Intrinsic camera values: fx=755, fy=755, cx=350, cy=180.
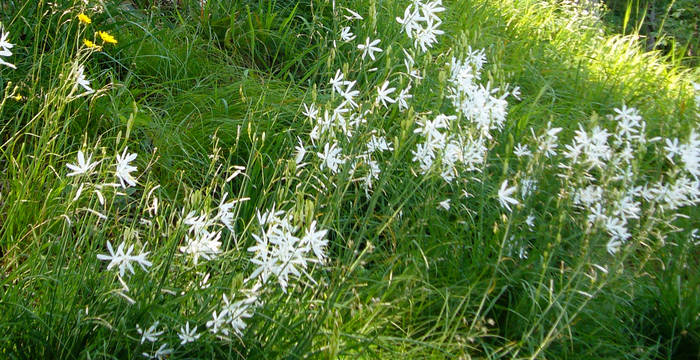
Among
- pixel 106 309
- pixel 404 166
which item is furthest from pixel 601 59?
pixel 106 309

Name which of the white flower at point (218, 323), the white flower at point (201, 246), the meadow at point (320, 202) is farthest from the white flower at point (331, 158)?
the white flower at point (218, 323)

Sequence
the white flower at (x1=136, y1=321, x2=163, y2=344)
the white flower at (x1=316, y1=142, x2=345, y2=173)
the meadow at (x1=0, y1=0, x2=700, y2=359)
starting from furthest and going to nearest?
the white flower at (x1=316, y1=142, x2=345, y2=173), the meadow at (x1=0, y1=0, x2=700, y2=359), the white flower at (x1=136, y1=321, x2=163, y2=344)

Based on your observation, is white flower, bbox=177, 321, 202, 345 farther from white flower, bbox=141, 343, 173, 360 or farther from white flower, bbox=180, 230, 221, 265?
white flower, bbox=180, 230, 221, 265

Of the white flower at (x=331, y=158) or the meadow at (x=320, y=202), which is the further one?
the white flower at (x=331, y=158)

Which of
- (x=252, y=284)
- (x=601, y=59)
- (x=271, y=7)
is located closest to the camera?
(x=252, y=284)

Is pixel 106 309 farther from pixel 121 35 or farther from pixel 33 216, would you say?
pixel 121 35

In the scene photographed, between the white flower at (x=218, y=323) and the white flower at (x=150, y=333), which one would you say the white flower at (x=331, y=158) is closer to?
the white flower at (x=218, y=323)

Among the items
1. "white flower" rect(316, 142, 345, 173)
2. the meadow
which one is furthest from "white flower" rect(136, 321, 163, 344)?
"white flower" rect(316, 142, 345, 173)

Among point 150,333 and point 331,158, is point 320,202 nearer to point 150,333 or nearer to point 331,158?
point 331,158

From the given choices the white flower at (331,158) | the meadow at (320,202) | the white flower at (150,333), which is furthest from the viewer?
the white flower at (331,158)
